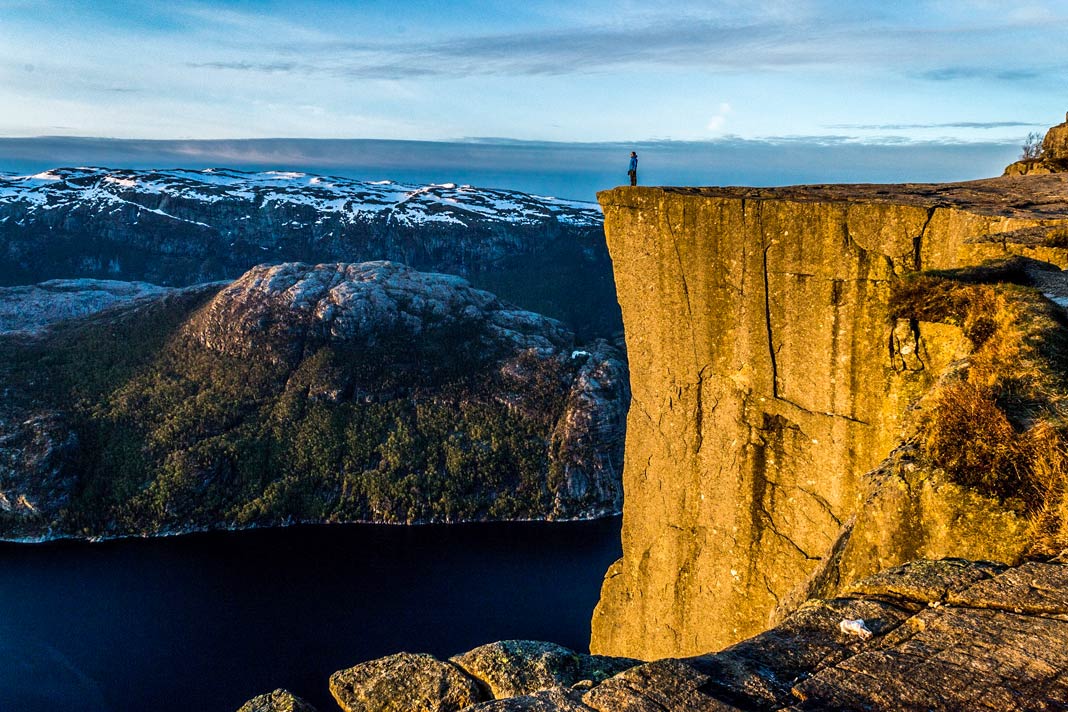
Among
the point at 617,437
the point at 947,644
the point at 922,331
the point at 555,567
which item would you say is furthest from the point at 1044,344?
the point at 617,437

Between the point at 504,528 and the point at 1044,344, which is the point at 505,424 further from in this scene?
the point at 1044,344

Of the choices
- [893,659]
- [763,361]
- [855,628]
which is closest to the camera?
[893,659]

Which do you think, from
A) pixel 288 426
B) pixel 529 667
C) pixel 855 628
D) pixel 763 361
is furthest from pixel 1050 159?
pixel 288 426

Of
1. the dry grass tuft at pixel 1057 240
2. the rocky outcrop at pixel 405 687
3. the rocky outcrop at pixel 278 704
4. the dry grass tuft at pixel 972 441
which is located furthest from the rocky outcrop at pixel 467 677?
the dry grass tuft at pixel 1057 240

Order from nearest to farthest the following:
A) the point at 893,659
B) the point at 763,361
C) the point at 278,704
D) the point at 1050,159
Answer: the point at 893,659 < the point at 278,704 < the point at 763,361 < the point at 1050,159

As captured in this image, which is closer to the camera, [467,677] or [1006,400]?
[467,677]

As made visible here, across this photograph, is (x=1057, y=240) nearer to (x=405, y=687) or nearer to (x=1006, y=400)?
(x=1006, y=400)

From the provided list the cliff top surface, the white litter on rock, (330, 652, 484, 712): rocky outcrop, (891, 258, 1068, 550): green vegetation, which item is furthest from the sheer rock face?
(330, 652, 484, 712): rocky outcrop

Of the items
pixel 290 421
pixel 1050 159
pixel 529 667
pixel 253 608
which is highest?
pixel 1050 159
